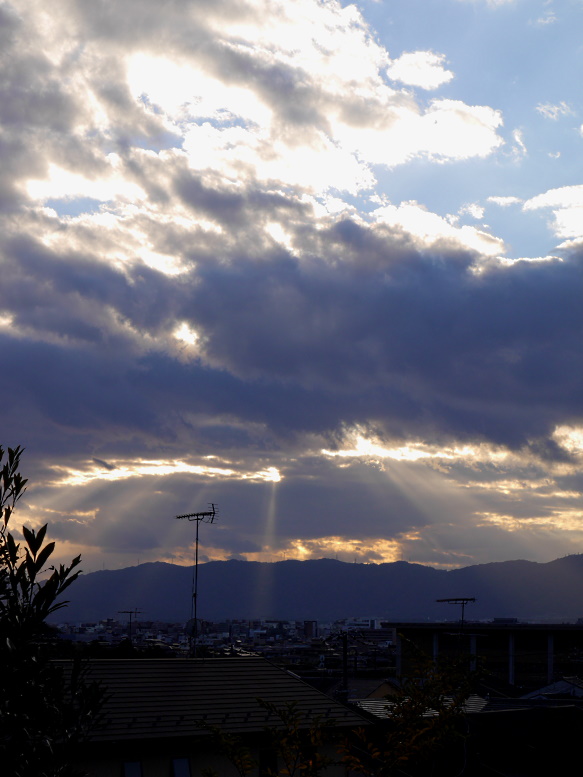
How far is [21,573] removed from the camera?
438 inches

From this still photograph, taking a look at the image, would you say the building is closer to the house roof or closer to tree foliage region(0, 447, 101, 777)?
the house roof

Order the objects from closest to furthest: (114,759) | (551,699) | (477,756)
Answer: (114,759) < (477,756) < (551,699)

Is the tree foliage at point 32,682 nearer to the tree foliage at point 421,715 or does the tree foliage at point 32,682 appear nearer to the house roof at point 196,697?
the tree foliage at point 421,715

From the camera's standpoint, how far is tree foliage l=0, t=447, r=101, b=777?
1055 centimetres

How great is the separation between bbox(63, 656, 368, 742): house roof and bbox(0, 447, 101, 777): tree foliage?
13.6 meters

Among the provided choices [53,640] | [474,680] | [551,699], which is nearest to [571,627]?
[551,699]

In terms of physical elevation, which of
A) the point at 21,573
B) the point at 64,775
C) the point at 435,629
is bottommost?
the point at 435,629

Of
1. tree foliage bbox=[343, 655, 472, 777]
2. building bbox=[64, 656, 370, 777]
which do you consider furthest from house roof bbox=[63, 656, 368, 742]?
tree foliage bbox=[343, 655, 472, 777]

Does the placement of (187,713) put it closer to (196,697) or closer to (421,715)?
(196,697)

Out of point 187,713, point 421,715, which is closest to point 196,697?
point 187,713

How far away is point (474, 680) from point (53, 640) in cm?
990

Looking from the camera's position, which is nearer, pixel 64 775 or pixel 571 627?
pixel 64 775

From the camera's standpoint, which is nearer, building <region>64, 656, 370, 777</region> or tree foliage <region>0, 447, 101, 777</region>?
tree foliage <region>0, 447, 101, 777</region>

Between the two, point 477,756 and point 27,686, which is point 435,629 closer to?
point 477,756
